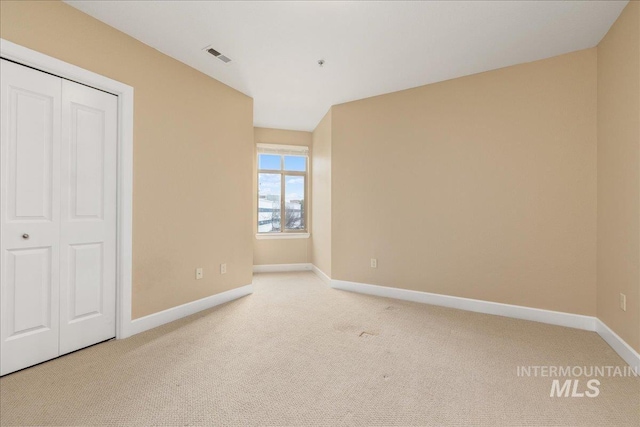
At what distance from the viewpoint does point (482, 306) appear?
3.21 m

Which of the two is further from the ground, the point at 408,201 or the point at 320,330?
the point at 408,201

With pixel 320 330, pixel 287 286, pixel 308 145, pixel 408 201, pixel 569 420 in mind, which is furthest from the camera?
pixel 308 145

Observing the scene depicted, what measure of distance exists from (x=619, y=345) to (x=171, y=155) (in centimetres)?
426

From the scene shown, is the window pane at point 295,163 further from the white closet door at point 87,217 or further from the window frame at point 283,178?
the white closet door at point 87,217

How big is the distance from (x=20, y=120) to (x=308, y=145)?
4.17 meters

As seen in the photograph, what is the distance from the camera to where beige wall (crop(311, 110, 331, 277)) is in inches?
176

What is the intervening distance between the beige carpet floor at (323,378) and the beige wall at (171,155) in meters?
0.64

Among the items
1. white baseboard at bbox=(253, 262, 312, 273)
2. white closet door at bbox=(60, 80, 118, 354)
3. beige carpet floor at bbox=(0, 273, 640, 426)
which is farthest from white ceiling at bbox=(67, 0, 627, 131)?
white baseboard at bbox=(253, 262, 312, 273)

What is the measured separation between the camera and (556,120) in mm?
2846

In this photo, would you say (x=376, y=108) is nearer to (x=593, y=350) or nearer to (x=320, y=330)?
(x=320, y=330)

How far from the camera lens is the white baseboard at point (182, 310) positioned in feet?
8.68

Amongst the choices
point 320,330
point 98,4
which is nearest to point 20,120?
point 98,4

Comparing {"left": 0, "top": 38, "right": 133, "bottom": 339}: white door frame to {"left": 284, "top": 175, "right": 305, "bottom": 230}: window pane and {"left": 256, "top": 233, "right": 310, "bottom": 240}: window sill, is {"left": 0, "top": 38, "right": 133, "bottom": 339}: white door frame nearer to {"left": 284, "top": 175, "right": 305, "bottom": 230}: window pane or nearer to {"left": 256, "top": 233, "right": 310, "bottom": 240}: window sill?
{"left": 256, "top": 233, "right": 310, "bottom": 240}: window sill

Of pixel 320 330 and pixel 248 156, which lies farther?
pixel 248 156
